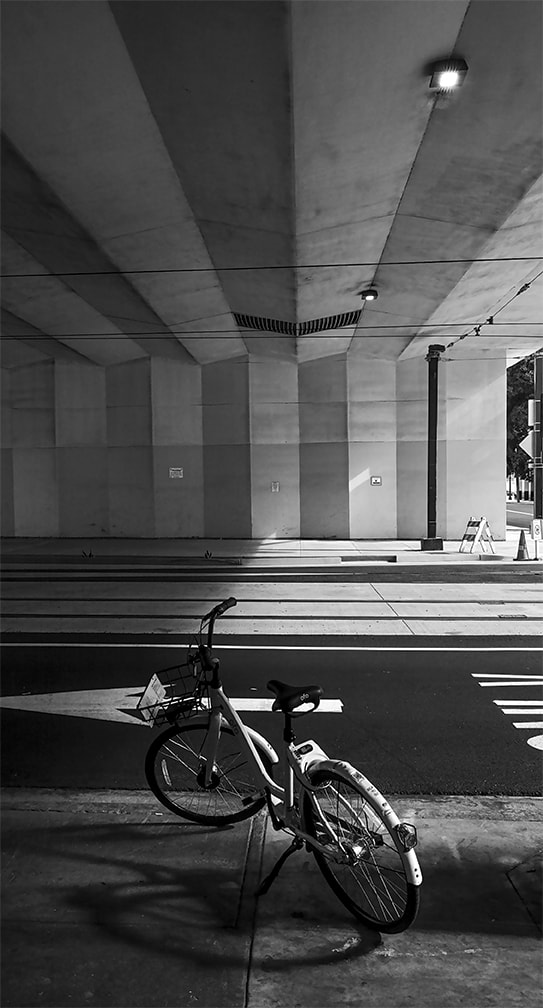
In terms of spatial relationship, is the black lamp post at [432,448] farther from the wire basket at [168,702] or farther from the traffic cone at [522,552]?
the wire basket at [168,702]

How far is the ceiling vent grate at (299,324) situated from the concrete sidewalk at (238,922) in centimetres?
1454

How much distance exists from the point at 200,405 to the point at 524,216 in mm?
12091

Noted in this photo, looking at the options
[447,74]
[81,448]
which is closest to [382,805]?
[447,74]

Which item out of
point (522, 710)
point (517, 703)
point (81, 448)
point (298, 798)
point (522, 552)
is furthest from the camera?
point (81, 448)

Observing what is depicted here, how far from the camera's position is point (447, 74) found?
716cm

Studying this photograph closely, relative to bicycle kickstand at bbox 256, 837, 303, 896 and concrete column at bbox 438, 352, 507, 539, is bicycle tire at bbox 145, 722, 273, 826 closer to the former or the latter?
bicycle kickstand at bbox 256, 837, 303, 896

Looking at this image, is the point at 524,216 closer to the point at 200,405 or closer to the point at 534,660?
the point at 534,660

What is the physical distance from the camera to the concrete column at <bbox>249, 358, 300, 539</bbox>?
20688 millimetres

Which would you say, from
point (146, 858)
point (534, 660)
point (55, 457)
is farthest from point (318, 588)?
point (55, 457)

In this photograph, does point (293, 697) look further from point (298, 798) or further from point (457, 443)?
point (457, 443)

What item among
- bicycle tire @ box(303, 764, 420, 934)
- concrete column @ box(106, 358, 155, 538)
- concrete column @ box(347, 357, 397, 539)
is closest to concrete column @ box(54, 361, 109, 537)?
concrete column @ box(106, 358, 155, 538)

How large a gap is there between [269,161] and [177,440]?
12.7 metres

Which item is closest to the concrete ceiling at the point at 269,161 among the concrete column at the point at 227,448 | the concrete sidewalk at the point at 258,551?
the concrete column at the point at 227,448

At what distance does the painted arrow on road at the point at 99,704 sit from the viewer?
5.70 metres
